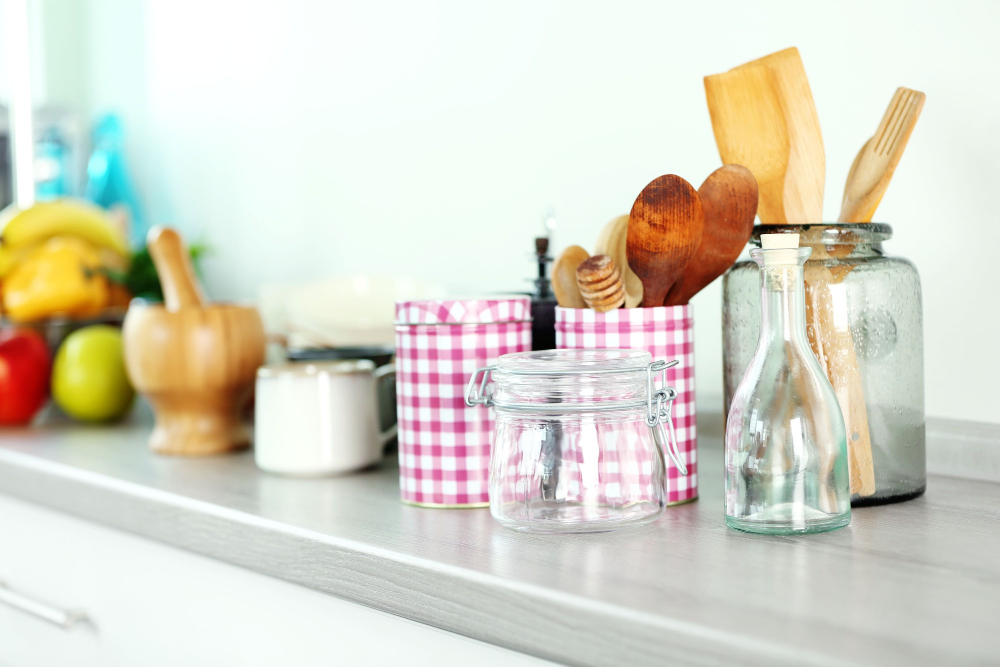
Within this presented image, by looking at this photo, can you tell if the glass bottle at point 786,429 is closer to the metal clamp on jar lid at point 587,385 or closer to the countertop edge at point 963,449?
the metal clamp on jar lid at point 587,385

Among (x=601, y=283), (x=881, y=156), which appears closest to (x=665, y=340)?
(x=601, y=283)

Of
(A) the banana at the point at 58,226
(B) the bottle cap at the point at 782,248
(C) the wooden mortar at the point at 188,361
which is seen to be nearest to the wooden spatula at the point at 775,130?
(B) the bottle cap at the point at 782,248

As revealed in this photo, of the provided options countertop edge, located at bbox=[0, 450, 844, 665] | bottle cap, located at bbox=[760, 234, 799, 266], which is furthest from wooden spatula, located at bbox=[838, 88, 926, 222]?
countertop edge, located at bbox=[0, 450, 844, 665]

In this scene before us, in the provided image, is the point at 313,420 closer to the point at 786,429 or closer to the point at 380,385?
the point at 380,385

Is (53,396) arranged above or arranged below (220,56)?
below

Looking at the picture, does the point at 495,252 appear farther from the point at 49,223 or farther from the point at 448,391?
the point at 49,223

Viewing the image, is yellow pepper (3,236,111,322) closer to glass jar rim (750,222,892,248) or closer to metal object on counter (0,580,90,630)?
metal object on counter (0,580,90,630)

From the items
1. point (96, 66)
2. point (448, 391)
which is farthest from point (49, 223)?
point (448, 391)

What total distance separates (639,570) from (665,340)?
216 mm

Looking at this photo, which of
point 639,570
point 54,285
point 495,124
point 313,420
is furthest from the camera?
point 54,285

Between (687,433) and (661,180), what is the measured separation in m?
0.20

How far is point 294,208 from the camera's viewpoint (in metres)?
1.48

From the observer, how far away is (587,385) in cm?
65

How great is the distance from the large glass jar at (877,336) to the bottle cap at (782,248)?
71mm
